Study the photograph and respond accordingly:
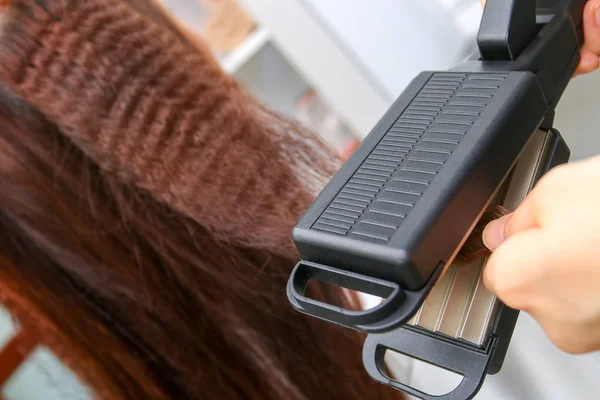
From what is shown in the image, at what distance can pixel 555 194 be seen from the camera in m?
0.20

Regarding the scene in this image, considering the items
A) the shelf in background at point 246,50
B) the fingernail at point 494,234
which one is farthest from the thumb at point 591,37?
the shelf in background at point 246,50

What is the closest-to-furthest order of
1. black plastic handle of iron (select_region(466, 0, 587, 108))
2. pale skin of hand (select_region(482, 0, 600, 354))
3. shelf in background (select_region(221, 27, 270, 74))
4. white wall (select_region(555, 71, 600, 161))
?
pale skin of hand (select_region(482, 0, 600, 354)), black plastic handle of iron (select_region(466, 0, 587, 108)), white wall (select_region(555, 71, 600, 161)), shelf in background (select_region(221, 27, 270, 74))

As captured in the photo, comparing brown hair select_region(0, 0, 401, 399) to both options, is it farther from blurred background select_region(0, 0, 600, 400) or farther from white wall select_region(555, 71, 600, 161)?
white wall select_region(555, 71, 600, 161)

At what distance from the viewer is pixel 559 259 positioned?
0.20 meters

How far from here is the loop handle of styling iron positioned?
0.22 metres

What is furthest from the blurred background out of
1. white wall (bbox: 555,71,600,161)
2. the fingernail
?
the fingernail

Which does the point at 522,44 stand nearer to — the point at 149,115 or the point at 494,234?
the point at 494,234

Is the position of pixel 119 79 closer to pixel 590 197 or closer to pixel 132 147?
pixel 132 147

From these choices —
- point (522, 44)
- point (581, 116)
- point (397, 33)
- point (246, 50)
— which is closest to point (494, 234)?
point (522, 44)

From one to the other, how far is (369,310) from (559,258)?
0.26 ft

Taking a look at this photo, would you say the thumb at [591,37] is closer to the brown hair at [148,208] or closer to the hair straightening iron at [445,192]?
the hair straightening iron at [445,192]

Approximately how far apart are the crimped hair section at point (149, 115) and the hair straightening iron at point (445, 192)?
0.14 meters

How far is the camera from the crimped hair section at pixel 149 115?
15.0 inches

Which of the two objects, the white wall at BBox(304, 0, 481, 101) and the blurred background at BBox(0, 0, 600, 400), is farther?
the white wall at BBox(304, 0, 481, 101)
